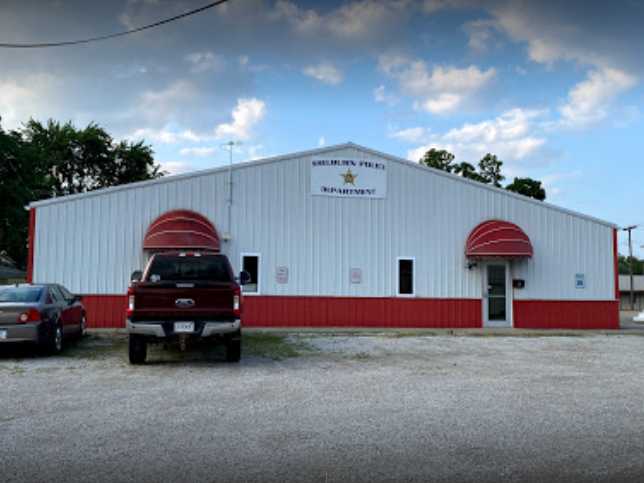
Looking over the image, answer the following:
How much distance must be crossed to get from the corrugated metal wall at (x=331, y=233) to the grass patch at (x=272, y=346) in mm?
3154

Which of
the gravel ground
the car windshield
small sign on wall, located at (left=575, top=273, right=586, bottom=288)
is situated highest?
small sign on wall, located at (left=575, top=273, right=586, bottom=288)

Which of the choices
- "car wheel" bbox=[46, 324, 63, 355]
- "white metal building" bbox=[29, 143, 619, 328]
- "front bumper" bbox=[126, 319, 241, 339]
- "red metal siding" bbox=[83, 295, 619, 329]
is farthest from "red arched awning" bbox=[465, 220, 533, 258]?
"car wheel" bbox=[46, 324, 63, 355]

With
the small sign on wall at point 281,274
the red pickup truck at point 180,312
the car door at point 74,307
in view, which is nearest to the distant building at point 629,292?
the small sign on wall at point 281,274

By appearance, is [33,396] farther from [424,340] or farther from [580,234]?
[580,234]

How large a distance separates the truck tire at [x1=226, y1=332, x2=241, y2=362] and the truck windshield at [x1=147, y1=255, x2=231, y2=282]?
45.0 inches

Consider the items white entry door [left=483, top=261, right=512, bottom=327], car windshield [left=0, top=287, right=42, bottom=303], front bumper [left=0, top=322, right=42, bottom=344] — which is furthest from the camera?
white entry door [left=483, top=261, right=512, bottom=327]

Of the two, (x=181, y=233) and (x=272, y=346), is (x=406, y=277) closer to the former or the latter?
(x=272, y=346)

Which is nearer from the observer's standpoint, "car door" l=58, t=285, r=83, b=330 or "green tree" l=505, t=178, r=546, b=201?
"car door" l=58, t=285, r=83, b=330

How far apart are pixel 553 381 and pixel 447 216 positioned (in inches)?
404

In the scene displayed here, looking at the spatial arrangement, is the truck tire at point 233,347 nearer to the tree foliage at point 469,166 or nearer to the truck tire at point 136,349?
the truck tire at point 136,349

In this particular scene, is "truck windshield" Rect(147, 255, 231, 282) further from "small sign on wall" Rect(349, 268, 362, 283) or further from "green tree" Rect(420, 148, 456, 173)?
"green tree" Rect(420, 148, 456, 173)

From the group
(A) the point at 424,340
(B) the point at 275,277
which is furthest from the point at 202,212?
(A) the point at 424,340

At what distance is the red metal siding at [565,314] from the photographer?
62.8 feet

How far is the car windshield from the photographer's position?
11.9 meters
